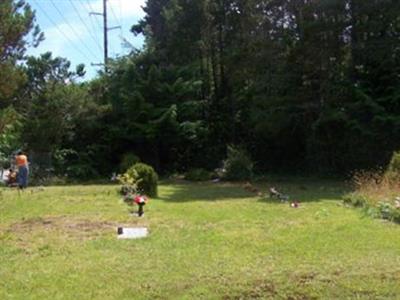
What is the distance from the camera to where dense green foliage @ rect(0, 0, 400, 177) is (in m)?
27.0

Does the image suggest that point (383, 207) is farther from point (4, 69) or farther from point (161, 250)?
point (4, 69)

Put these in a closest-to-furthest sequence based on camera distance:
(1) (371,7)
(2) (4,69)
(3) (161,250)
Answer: (3) (161,250), (2) (4,69), (1) (371,7)

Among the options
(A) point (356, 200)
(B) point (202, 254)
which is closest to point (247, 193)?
(A) point (356, 200)

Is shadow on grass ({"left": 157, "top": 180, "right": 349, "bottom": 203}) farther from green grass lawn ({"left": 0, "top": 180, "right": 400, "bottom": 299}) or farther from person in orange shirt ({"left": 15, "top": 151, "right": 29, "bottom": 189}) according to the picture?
person in orange shirt ({"left": 15, "top": 151, "right": 29, "bottom": 189})

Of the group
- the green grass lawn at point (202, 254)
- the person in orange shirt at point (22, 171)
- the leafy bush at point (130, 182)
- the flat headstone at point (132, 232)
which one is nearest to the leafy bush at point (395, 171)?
the green grass lawn at point (202, 254)

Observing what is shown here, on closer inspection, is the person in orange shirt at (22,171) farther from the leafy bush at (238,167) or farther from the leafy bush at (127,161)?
the leafy bush at (238,167)

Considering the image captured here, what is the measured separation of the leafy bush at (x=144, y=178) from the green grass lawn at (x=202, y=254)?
3136 millimetres

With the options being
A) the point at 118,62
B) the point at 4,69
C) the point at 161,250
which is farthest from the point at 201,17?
the point at 161,250

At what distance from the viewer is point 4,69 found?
15258mm

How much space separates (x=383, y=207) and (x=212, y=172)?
1716 cm

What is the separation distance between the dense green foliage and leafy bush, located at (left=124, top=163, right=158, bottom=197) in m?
8.63

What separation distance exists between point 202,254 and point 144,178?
32.9 feet

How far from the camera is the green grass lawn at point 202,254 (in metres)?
6.96

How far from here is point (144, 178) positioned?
1873 cm
